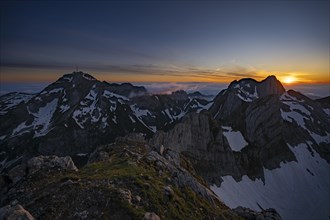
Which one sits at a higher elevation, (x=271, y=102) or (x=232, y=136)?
(x=271, y=102)

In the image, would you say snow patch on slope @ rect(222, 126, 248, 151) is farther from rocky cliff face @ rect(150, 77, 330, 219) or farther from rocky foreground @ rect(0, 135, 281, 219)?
rocky foreground @ rect(0, 135, 281, 219)

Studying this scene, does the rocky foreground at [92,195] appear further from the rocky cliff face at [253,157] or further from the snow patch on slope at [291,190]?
the snow patch on slope at [291,190]

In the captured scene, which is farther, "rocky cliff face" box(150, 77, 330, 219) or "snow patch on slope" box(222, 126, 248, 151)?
"snow patch on slope" box(222, 126, 248, 151)

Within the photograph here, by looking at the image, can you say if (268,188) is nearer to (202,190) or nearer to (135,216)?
(202,190)

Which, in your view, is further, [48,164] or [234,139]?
[234,139]

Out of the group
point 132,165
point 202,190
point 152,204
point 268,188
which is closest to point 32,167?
point 132,165

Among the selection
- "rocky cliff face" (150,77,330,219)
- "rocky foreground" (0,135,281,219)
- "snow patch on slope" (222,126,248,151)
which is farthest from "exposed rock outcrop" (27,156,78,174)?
"snow patch on slope" (222,126,248,151)

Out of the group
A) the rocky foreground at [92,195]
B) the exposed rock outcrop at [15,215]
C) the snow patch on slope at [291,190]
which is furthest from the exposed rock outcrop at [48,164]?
the snow patch on slope at [291,190]

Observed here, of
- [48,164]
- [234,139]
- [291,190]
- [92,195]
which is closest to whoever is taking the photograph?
[92,195]

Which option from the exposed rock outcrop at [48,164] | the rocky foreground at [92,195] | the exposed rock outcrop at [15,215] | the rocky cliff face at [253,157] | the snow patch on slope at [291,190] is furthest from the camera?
the rocky cliff face at [253,157]

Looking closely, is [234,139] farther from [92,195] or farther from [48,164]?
[92,195]

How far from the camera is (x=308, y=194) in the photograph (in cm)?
16012

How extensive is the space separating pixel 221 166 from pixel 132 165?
12064 centimetres

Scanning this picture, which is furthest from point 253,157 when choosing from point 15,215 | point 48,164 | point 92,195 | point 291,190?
point 15,215
